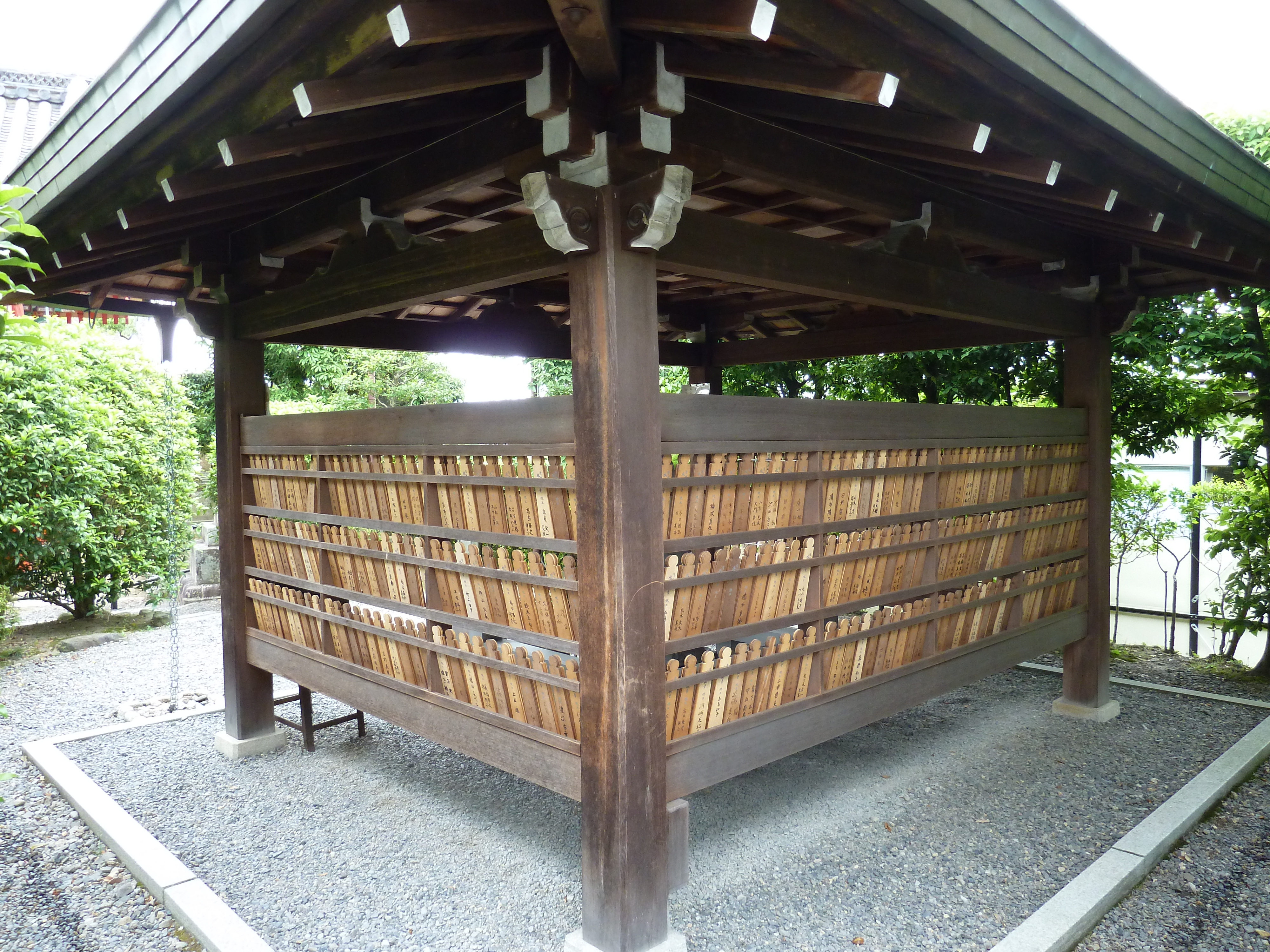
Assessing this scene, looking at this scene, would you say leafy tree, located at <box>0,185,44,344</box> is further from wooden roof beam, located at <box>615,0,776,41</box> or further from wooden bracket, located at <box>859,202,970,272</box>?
wooden bracket, located at <box>859,202,970,272</box>

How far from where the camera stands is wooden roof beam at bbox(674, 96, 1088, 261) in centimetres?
275

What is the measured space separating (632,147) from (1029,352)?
5693 millimetres

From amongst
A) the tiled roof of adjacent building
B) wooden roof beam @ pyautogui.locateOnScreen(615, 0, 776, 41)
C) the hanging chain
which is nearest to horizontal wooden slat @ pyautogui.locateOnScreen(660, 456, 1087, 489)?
wooden roof beam @ pyautogui.locateOnScreen(615, 0, 776, 41)

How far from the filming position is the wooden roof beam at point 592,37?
6.02ft

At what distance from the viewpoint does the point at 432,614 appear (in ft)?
11.2

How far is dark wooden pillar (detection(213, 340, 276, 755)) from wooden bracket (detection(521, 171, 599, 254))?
2.76 m

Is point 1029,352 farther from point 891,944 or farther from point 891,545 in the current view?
point 891,944

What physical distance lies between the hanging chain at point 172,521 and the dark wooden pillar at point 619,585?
18.8 feet

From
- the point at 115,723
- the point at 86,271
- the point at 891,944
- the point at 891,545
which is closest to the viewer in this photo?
the point at 891,944

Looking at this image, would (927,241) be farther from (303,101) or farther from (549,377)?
(549,377)

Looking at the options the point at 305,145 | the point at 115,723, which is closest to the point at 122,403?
the point at 115,723

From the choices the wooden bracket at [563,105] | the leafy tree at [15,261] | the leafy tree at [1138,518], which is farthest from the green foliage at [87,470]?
the leafy tree at [1138,518]

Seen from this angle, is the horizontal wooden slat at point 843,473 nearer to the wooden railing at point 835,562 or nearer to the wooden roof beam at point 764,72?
the wooden railing at point 835,562

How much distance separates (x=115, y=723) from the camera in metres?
5.59
